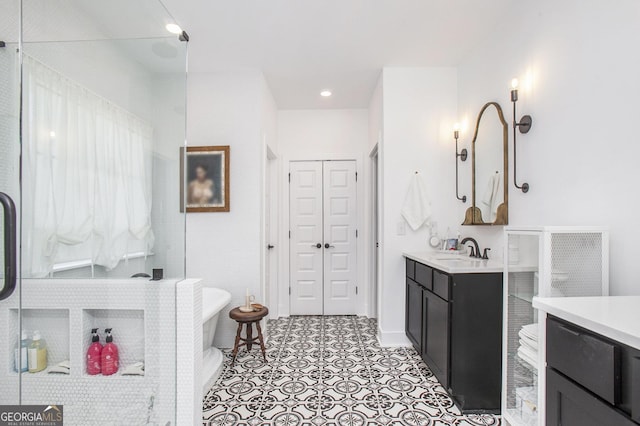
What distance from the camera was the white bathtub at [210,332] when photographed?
2.34 m

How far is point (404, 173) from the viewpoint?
10.2 feet

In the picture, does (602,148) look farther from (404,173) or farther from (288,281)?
(288,281)

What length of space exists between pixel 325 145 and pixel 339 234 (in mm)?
1211

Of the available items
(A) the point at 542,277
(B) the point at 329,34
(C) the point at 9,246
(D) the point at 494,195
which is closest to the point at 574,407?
(A) the point at 542,277

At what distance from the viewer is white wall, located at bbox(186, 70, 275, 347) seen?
3125 mm

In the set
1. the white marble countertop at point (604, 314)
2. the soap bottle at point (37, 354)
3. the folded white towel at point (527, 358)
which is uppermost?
the white marble countertop at point (604, 314)

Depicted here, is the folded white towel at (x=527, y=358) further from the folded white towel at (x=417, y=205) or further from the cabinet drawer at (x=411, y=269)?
the folded white towel at (x=417, y=205)

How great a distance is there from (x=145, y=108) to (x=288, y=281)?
3074 millimetres

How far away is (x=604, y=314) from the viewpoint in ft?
A: 3.26

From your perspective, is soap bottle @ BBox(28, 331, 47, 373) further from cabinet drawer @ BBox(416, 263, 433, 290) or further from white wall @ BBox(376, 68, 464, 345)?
white wall @ BBox(376, 68, 464, 345)

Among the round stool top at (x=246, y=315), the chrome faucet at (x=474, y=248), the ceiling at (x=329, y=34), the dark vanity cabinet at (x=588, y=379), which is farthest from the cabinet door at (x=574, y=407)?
the ceiling at (x=329, y=34)

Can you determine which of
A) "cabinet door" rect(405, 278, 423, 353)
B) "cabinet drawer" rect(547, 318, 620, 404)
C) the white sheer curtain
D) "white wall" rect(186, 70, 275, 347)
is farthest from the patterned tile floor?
the white sheer curtain

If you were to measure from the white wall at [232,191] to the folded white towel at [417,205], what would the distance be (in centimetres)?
147

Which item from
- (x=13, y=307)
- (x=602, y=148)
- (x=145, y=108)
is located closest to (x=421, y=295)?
(x=602, y=148)
